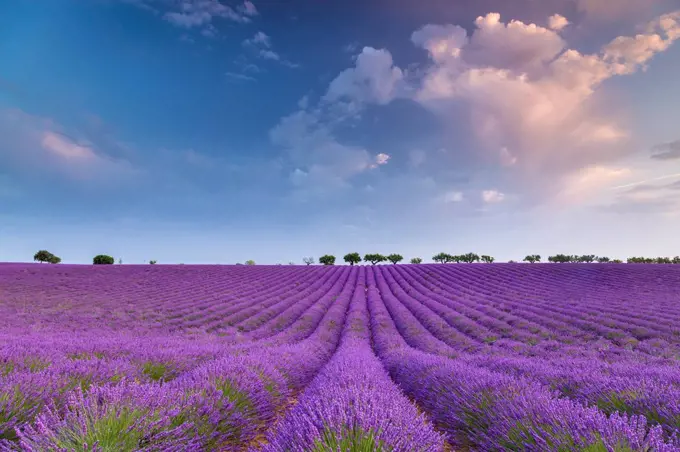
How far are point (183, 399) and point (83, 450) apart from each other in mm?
1015

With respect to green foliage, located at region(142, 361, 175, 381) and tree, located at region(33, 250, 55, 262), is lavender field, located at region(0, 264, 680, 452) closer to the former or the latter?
green foliage, located at region(142, 361, 175, 381)

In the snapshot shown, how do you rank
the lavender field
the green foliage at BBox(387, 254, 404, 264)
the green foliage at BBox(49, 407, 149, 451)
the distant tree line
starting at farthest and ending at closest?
the green foliage at BBox(387, 254, 404, 264), the distant tree line, the lavender field, the green foliage at BBox(49, 407, 149, 451)

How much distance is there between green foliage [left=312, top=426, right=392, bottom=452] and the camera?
177 cm

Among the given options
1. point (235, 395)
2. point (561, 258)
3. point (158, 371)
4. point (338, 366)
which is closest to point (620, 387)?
point (338, 366)

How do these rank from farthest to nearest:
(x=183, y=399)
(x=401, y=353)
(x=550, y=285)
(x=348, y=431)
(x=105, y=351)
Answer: (x=550, y=285), (x=401, y=353), (x=105, y=351), (x=183, y=399), (x=348, y=431)

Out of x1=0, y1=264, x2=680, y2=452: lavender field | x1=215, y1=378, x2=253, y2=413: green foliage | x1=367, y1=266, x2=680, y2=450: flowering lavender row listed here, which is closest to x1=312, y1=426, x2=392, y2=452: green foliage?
x1=0, y1=264, x2=680, y2=452: lavender field

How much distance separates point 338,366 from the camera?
4.96 meters

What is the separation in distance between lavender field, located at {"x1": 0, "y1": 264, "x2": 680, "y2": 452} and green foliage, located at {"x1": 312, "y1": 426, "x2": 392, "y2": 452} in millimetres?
12

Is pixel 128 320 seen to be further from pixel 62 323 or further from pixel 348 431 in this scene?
pixel 348 431

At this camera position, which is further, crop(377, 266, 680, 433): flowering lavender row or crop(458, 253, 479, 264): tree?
crop(458, 253, 479, 264): tree

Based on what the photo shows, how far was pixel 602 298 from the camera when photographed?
17312 millimetres

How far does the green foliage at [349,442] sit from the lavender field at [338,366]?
0.5 inches

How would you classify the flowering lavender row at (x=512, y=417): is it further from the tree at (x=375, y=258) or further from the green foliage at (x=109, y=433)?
the tree at (x=375, y=258)

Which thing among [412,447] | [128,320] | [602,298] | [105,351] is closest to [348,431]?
[412,447]
